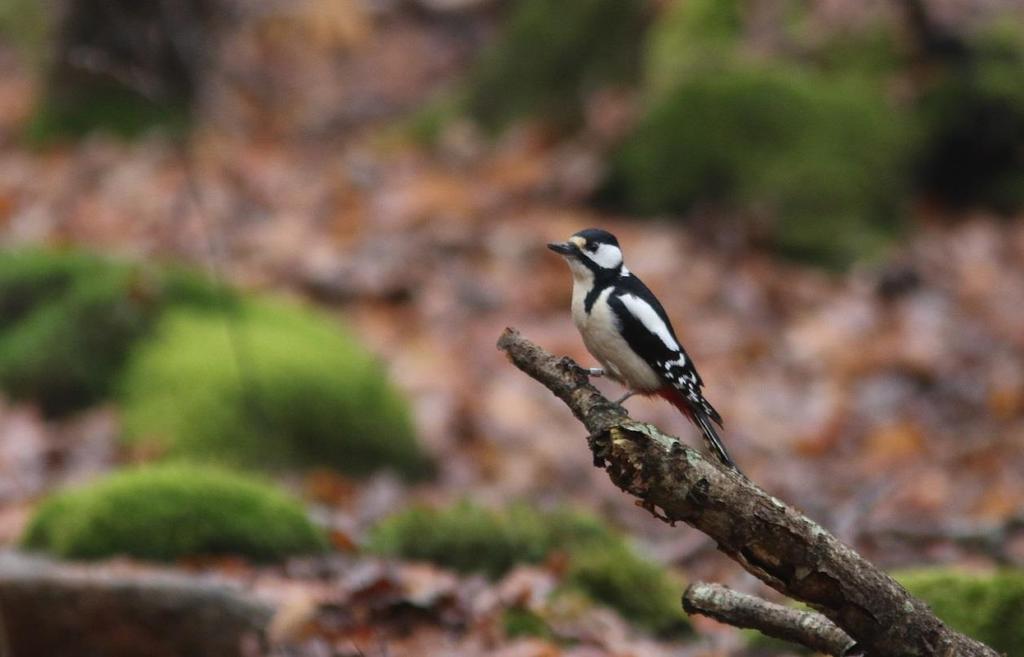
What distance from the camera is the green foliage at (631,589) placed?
4887 mm

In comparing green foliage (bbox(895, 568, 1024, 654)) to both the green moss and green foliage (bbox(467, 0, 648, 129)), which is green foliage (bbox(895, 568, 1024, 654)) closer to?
the green moss

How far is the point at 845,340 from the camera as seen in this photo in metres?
8.55

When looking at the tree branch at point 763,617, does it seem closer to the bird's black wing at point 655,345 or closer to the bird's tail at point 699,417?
the bird's tail at point 699,417

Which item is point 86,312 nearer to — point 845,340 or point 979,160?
point 845,340

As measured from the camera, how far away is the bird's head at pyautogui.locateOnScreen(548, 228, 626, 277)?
12.4 feet

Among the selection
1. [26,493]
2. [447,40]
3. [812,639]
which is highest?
[447,40]

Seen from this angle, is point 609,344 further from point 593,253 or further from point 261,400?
point 261,400

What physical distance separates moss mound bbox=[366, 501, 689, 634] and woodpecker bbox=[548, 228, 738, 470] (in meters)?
1.23

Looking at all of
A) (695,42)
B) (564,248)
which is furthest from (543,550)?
(695,42)

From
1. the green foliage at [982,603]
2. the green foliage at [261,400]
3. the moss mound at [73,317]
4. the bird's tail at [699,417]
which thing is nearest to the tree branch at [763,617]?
the bird's tail at [699,417]

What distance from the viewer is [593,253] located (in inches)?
150

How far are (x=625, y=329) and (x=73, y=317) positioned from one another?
429 cm

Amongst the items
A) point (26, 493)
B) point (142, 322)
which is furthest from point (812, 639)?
point (142, 322)

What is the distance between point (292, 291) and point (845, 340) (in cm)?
353
